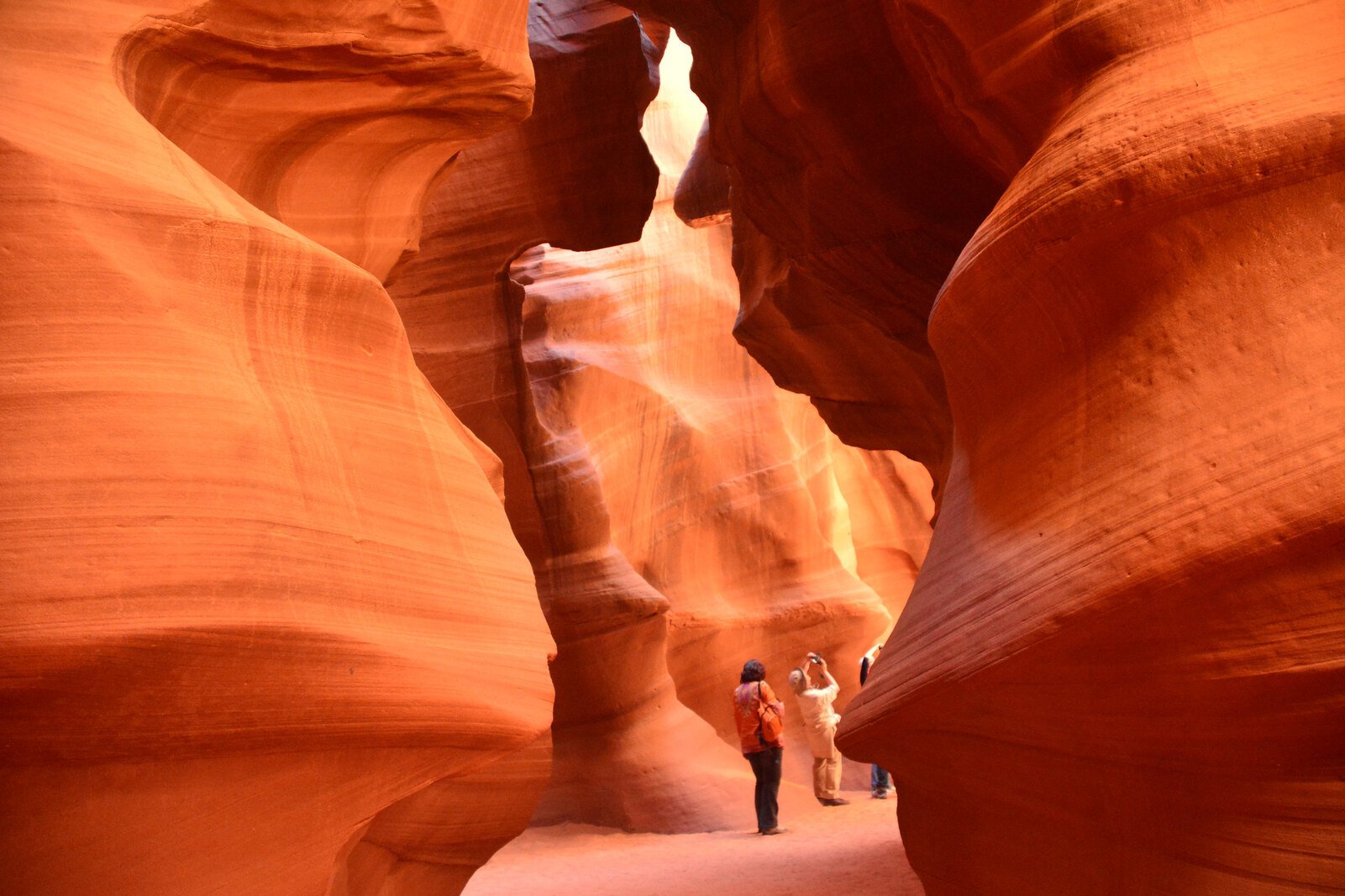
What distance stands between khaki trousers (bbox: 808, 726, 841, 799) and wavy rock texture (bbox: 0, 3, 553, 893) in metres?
6.55

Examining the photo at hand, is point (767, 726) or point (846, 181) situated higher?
point (846, 181)

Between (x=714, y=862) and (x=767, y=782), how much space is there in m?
1.18

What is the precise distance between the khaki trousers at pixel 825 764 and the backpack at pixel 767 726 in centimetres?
172

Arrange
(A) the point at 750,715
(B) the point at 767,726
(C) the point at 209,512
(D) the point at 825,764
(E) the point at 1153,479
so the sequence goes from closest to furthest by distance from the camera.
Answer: (C) the point at 209,512 → (E) the point at 1153,479 → (B) the point at 767,726 → (A) the point at 750,715 → (D) the point at 825,764

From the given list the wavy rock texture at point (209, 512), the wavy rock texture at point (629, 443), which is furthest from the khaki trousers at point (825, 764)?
the wavy rock texture at point (209, 512)

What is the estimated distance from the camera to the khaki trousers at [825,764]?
9.97 m

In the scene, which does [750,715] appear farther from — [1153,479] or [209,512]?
[209,512]


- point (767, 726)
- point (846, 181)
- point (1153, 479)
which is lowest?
point (767, 726)

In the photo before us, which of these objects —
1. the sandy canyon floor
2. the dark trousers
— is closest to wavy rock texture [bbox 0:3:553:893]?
the sandy canyon floor

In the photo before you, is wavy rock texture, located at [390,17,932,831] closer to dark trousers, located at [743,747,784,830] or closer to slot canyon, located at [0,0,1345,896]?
dark trousers, located at [743,747,784,830]

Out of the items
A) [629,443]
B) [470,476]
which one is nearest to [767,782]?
→ [629,443]

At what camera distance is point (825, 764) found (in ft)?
33.1

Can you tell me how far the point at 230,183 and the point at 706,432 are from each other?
911cm

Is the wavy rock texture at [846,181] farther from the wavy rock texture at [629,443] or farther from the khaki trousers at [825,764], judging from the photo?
the khaki trousers at [825,764]
